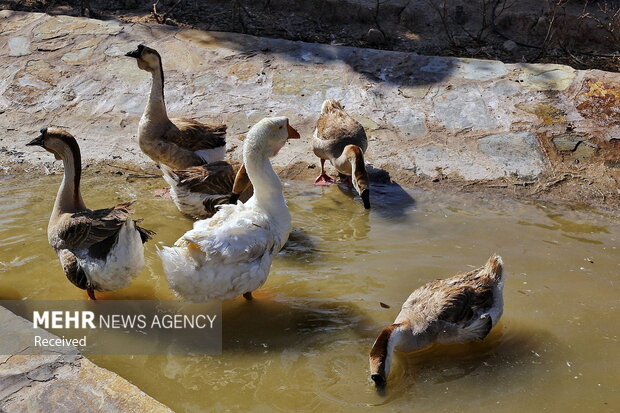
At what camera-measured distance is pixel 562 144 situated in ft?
26.2

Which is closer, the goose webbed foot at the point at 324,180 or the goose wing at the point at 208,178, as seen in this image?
the goose wing at the point at 208,178

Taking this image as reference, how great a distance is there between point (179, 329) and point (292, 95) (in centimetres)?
461

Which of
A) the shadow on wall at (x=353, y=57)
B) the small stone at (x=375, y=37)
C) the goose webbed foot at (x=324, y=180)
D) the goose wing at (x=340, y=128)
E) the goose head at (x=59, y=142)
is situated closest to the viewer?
the goose head at (x=59, y=142)

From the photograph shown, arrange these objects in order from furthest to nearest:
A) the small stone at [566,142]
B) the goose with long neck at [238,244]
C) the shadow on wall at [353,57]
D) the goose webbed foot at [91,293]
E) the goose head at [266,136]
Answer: the shadow on wall at [353,57] → the small stone at [566,142] → the goose head at [266,136] → the goose webbed foot at [91,293] → the goose with long neck at [238,244]

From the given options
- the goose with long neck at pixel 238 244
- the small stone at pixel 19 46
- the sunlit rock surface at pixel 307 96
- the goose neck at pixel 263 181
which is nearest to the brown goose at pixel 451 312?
the goose with long neck at pixel 238 244

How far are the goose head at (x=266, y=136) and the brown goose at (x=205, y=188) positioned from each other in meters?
0.84

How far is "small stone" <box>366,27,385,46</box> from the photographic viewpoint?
10938 millimetres

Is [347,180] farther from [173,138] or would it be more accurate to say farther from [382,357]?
[382,357]

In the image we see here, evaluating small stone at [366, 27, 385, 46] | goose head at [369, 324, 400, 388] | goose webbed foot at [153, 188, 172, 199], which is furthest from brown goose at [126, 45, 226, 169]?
small stone at [366, 27, 385, 46]

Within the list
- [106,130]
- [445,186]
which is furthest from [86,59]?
[445,186]

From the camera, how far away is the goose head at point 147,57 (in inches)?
309

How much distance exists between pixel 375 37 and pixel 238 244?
662cm

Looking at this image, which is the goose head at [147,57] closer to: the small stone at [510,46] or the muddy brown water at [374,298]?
the muddy brown water at [374,298]

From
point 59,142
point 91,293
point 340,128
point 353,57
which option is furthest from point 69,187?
point 353,57
